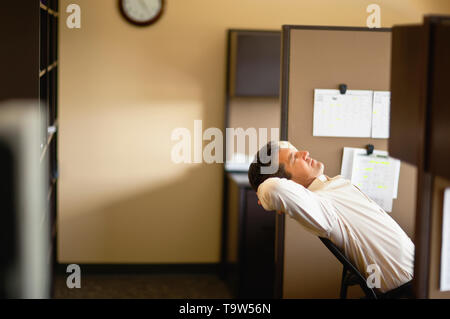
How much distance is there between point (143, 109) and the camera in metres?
4.16

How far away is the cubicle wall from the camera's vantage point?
8.67ft

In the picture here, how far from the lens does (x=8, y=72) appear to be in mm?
2330

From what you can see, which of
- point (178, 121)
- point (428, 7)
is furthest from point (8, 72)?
point (428, 7)

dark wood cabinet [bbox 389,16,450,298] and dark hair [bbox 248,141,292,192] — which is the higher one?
dark wood cabinet [bbox 389,16,450,298]

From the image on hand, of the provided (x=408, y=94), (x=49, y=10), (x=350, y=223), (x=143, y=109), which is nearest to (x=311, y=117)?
(x=350, y=223)

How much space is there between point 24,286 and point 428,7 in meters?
3.53

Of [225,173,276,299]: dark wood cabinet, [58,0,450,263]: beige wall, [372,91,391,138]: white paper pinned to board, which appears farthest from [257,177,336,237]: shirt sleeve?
[58,0,450,263]: beige wall

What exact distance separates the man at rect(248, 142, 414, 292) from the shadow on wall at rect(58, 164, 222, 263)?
2.19 meters

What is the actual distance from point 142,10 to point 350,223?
264 cm

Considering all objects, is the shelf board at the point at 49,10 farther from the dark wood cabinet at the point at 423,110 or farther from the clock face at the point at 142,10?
the dark wood cabinet at the point at 423,110

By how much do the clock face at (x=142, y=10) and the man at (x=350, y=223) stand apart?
240 cm

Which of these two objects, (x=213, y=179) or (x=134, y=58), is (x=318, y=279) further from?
(x=134, y=58)

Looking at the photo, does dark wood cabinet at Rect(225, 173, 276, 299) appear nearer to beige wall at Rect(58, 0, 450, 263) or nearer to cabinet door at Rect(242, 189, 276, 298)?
cabinet door at Rect(242, 189, 276, 298)

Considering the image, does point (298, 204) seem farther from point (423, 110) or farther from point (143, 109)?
point (143, 109)
